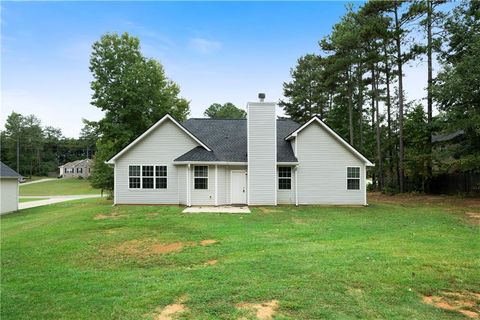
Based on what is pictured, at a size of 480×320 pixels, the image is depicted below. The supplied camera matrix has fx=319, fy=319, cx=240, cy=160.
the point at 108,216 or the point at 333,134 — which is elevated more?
the point at 333,134

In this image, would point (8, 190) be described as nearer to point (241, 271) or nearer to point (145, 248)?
point (145, 248)

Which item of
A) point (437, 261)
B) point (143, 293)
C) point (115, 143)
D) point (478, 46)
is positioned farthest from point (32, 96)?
point (478, 46)

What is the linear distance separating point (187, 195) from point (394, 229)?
1057 cm

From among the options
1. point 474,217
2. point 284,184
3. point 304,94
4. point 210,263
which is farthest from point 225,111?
point 210,263

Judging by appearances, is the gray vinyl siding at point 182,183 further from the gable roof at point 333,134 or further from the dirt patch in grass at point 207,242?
the dirt patch in grass at point 207,242

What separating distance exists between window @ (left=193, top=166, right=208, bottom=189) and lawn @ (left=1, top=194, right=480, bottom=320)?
5.98 metres

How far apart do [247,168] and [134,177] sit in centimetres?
645

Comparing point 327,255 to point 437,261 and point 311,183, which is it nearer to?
point 437,261

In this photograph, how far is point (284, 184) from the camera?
738 inches

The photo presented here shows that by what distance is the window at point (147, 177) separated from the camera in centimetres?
1819

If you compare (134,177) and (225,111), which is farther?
(225,111)

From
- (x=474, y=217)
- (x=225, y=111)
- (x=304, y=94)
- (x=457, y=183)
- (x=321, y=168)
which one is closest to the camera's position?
(x=474, y=217)

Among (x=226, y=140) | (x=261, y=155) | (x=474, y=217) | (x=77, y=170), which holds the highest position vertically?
(x=226, y=140)

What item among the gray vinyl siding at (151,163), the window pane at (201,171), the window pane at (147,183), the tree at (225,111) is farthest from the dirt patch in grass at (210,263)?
the tree at (225,111)
